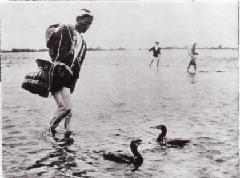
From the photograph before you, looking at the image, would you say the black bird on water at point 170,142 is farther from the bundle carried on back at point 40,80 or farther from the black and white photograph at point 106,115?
the bundle carried on back at point 40,80

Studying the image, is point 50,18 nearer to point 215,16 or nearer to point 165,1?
point 165,1

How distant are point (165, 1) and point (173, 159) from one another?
2848 millimetres

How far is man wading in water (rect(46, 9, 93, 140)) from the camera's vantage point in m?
7.62

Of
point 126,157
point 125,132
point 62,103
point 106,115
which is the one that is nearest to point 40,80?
point 62,103

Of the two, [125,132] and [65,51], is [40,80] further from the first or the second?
[125,132]

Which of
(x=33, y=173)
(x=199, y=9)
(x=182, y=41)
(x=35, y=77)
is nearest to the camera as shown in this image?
(x=33, y=173)

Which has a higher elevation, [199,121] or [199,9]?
[199,9]

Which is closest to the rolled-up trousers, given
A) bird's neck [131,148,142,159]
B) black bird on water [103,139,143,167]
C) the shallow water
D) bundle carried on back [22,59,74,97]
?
bundle carried on back [22,59,74,97]

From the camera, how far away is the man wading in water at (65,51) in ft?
25.0

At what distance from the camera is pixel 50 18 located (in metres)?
8.24

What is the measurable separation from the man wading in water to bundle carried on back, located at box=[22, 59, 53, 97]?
0.08 m

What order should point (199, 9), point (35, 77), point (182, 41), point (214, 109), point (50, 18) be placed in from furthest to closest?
point (214, 109) < point (182, 41) < point (199, 9) < point (50, 18) < point (35, 77)

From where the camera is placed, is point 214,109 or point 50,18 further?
point 214,109

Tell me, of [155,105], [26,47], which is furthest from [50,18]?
[155,105]
